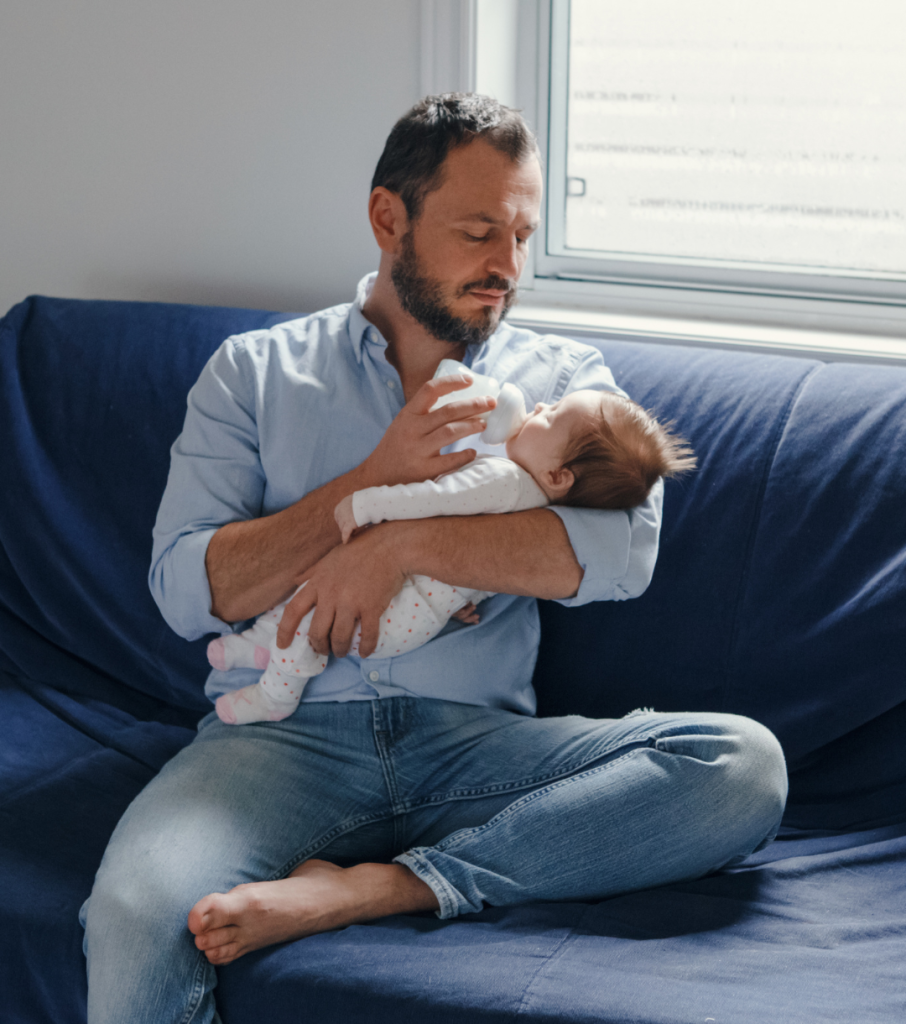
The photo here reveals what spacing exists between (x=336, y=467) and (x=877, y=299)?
1234 millimetres

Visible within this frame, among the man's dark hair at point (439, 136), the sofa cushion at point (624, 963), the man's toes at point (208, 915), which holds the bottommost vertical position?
the sofa cushion at point (624, 963)

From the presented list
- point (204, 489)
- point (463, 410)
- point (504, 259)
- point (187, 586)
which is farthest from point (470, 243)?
point (187, 586)

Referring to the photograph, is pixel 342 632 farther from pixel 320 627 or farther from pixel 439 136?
pixel 439 136

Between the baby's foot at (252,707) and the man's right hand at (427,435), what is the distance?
35cm

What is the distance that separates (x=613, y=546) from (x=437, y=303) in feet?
1.51

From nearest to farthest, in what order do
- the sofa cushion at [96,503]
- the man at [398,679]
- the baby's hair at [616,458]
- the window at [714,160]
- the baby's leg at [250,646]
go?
the man at [398,679], the baby's hair at [616,458], the baby's leg at [250,646], the sofa cushion at [96,503], the window at [714,160]

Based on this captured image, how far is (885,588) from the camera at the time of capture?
1.51m

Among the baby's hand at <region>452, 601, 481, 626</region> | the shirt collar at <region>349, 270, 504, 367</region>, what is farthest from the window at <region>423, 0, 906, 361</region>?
the baby's hand at <region>452, 601, 481, 626</region>

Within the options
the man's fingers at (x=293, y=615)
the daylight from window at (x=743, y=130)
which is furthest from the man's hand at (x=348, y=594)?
the daylight from window at (x=743, y=130)

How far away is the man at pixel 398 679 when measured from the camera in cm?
127

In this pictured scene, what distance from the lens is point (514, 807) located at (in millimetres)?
1353

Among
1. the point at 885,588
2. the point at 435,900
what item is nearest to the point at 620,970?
the point at 435,900

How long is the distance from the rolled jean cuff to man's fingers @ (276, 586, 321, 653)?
1.11ft

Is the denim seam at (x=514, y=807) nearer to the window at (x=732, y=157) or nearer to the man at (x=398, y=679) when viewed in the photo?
the man at (x=398, y=679)
